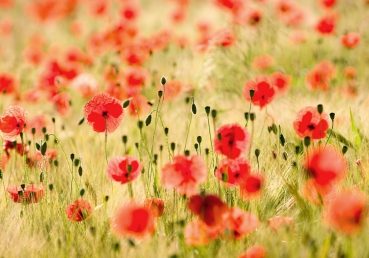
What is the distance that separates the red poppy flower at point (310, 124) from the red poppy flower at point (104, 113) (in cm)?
56

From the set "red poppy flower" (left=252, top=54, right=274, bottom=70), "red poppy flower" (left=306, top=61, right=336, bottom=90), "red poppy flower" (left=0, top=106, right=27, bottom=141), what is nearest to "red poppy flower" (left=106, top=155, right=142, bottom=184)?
"red poppy flower" (left=0, top=106, right=27, bottom=141)

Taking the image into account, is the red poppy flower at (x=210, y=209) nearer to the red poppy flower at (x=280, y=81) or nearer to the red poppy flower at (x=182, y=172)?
the red poppy flower at (x=182, y=172)

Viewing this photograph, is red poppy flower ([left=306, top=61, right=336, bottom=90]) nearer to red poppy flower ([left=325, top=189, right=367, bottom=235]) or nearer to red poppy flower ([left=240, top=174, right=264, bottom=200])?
red poppy flower ([left=240, top=174, right=264, bottom=200])

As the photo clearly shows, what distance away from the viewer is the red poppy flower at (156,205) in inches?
56.2

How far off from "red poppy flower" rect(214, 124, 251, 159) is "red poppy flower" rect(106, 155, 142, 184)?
24 cm

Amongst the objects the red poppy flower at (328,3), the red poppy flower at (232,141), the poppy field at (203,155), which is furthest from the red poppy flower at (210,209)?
the red poppy flower at (328,3)

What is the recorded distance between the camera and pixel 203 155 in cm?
189

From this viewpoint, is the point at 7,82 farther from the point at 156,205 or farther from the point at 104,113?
the point at 156,205

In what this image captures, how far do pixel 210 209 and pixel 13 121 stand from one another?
2.47 feet

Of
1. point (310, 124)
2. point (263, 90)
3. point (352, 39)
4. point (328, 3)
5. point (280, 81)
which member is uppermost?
point (328, 3)

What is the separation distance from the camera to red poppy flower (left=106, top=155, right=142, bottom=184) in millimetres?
1444

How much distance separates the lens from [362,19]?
333cm

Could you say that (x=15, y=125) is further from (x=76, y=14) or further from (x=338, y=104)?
(x=76, y=14)

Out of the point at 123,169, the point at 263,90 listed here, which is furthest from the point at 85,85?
the point at 123,169
